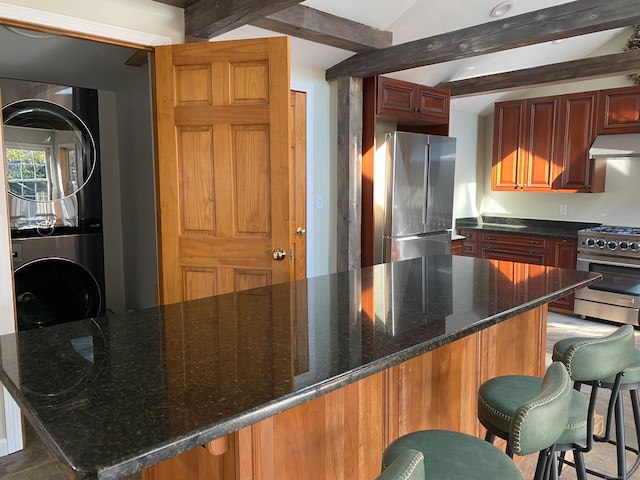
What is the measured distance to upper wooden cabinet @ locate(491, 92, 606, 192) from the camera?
491cm

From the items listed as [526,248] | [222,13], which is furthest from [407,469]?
[526,248]

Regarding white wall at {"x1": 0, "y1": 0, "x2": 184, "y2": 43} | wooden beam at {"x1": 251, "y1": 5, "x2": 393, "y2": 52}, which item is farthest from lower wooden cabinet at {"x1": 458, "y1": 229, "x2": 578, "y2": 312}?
white wall at {"x1": 0, "y1": 0, "x2": 184, "y2": 43}

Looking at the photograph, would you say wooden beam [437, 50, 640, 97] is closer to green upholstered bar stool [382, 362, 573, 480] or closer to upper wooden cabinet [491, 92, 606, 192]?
upper wooden cabinet [491, 92, 606, 192]

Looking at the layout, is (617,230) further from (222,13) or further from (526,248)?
(222,13)

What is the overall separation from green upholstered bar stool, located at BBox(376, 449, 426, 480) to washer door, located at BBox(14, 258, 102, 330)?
136 inches

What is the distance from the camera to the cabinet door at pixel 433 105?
4.46m

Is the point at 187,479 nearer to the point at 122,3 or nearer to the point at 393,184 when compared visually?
the point at 122,3

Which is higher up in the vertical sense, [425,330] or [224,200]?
[224,200]

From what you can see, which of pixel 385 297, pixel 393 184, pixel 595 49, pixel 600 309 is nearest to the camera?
pixel 385 297

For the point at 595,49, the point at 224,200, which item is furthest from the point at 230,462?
the point at 595,49

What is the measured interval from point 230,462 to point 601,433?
2.23 meters

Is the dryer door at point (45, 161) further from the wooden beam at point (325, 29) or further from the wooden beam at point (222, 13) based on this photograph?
the wooden beam at point (325, 29)

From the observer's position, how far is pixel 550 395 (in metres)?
1.20

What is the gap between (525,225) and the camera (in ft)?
18.8
